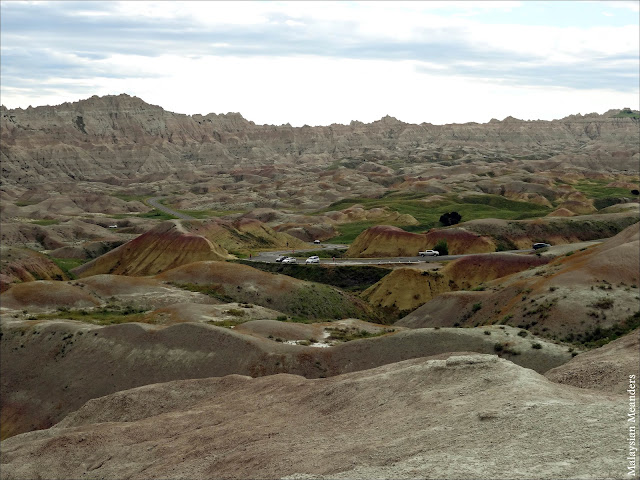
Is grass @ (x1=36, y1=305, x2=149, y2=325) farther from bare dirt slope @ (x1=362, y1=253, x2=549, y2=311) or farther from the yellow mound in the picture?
the yellow mound

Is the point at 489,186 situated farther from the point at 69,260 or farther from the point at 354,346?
the point at 354,346

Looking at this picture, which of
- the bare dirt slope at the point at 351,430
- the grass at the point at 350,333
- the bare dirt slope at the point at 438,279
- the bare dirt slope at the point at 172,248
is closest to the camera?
the bare dirt slope at the point at 351,430

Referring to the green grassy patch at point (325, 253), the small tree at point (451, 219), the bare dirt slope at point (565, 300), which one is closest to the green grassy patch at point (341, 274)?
the green grassy patch at point (325, 253)

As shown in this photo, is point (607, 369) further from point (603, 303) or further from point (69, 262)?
point (69, 262)

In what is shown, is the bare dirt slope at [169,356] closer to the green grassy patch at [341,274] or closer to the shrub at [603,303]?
the shrub at [603,303]

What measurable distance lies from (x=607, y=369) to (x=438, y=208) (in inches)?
5162

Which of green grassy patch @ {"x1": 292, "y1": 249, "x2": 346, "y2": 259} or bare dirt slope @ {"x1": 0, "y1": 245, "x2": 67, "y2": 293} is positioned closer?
bare dirt slope @ {"x1": 0, "y1": 245, "x2": 67, "y2": 293}

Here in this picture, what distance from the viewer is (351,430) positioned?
22.7m

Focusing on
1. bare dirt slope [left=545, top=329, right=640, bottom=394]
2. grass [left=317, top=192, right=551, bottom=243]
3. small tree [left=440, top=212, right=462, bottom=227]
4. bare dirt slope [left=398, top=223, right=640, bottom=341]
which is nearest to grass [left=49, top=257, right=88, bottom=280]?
grass [left=317, top=192, right=551, bottom=243]

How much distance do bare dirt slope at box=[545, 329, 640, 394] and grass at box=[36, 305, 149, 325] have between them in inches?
1491

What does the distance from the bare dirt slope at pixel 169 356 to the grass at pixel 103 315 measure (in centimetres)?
688

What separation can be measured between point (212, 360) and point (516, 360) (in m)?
19.6

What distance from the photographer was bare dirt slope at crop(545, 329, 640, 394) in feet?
87.2

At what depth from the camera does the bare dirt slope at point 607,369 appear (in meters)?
26.6
